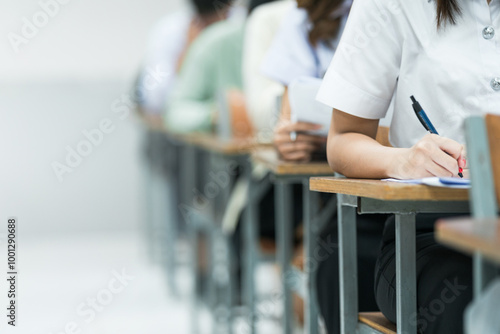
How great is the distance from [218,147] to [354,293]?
126 centimetres

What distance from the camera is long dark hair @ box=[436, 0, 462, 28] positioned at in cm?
128

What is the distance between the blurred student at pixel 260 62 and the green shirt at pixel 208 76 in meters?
0.68

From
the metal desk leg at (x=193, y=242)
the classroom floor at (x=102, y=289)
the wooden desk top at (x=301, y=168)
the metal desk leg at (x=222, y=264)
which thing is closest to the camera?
the wooden desk top at (x=301, y=168)

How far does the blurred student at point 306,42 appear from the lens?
208 cm

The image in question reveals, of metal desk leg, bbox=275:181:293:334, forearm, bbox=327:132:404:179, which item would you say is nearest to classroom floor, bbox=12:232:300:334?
metal desk leg, bbox=275:181:293:334

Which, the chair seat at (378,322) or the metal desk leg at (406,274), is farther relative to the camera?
the chair seat at (378,322)

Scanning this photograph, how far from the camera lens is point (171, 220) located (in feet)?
13.4

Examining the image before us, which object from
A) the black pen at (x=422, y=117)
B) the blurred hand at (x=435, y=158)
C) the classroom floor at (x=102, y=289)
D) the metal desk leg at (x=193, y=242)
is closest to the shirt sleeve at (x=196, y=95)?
the metal desk leg at (x=193, y=242)

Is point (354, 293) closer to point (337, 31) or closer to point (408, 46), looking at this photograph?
point (408, 46)

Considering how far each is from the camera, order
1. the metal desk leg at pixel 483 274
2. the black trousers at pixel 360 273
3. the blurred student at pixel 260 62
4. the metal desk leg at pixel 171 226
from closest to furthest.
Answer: the metal desk leg at pixel 483 274, the black trousers at pixel 360 273, the blurred student at pixel 260 62, the metal desk leg at pixel 171 226

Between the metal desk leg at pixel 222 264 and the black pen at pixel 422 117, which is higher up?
the black pen at pixel 422 117

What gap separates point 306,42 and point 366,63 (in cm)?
84

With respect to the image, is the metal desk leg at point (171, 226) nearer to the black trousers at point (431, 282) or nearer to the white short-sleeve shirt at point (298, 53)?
the white short-sleeve shirt at point (298, 53)

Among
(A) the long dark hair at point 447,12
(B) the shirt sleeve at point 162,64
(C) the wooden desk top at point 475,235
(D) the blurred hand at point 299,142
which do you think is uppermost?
(B) the shirt sleeve at point 162,64
